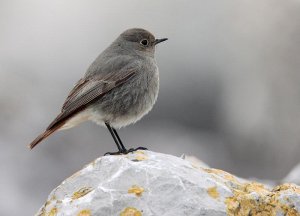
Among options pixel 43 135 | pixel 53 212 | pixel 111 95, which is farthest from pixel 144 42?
pixel 53 212

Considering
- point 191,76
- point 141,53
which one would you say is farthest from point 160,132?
point 141,53

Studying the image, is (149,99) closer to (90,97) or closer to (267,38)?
(90,97)

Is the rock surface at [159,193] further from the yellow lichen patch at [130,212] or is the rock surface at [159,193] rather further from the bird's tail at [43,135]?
the bird's tail at [43,135]

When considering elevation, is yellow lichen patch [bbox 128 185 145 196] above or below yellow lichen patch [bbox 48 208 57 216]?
above

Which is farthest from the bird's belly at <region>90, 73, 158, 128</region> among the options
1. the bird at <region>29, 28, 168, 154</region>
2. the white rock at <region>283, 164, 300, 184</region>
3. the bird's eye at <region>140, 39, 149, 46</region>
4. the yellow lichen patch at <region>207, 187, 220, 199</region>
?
the yellow lichen patch at <region>207, 187, 220, 199</region>

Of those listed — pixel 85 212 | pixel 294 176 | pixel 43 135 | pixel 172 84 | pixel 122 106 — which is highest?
pixel 122 106

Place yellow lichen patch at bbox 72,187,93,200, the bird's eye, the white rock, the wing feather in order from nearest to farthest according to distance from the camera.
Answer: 1. yellow lichen patch at bbox 72,187,93,200
2. the wing feather
3. the white rock
4. the bird's eye

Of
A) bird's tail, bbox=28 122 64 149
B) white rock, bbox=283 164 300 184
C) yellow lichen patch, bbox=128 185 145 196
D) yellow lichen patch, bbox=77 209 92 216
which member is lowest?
white rock, bbox=283 164 300 184

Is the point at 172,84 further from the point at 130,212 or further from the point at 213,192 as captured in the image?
the point at 130,212

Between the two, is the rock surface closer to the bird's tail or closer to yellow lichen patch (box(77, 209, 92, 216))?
yellow lichen patch (box(77, 209, 92, 216))
